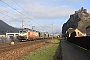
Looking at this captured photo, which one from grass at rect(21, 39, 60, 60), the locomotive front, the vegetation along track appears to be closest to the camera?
grass at rect(21, 39, 60, 60)

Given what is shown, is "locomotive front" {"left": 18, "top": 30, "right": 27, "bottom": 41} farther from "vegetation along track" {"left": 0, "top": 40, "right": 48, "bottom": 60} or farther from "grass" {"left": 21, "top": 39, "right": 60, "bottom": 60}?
"grass" {"left": 21, "top": 39, "right": 60, "bottom": 60}

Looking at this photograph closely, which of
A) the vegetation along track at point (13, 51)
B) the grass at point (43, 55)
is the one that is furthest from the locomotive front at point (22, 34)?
the grass at point (43, 55)

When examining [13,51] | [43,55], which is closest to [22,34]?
[13,51]

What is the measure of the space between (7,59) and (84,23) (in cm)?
17973

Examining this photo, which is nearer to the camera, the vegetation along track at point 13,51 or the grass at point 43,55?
the grass at point 43,55

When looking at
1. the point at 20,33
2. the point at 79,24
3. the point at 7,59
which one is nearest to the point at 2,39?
the point at 20,33

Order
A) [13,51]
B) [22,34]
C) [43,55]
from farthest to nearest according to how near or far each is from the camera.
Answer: [22,34] → [13,51] → [43,55]

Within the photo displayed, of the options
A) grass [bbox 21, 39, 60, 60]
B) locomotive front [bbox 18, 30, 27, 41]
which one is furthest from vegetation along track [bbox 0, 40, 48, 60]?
locomotive front [bbox 18, 30, 27, 41]

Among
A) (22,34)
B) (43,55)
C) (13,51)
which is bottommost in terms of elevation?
(43,55)

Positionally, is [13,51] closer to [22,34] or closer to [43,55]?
[43,55]

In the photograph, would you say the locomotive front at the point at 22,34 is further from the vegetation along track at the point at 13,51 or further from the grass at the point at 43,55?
the grass at the point at 43,55

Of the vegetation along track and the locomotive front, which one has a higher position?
the locomotive front

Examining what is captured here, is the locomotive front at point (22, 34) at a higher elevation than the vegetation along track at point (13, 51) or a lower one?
higher

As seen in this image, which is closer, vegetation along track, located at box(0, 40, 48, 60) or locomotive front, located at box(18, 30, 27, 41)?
vegetation along track, located at box(0, 40, 48, 60)
